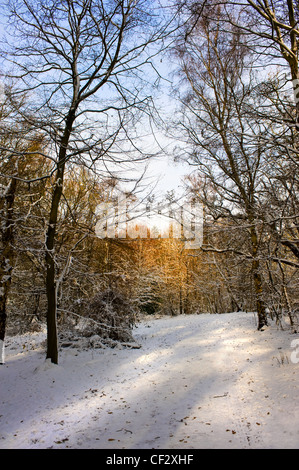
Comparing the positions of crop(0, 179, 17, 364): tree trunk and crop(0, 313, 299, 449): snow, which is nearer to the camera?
crop(0, 313, 299, 449): snow

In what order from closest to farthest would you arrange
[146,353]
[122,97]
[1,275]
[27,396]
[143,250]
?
[27,396] < [122,97] < [1,275] < [146,353] < [143,250]

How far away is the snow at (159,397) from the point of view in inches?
136

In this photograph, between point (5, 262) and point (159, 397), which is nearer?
point (159, 397)

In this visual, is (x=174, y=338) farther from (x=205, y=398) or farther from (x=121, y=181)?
(x=121, y=181)

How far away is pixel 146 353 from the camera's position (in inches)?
334

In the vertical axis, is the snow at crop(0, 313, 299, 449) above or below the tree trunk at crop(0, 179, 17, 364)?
below

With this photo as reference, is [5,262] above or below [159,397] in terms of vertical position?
above

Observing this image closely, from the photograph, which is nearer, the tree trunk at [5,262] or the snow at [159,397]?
the snow at [159,397]

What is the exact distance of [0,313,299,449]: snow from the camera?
3447 mm

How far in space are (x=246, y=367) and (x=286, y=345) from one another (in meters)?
1.58

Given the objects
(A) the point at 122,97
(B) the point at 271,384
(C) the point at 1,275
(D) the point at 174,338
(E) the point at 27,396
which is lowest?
(D) the point at 174,338

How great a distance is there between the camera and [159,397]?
498 centimetres

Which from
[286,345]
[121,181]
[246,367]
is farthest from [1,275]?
[286,345]

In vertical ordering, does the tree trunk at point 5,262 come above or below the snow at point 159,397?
above
